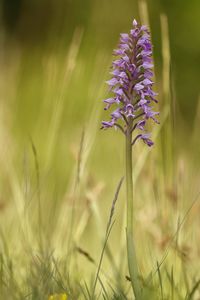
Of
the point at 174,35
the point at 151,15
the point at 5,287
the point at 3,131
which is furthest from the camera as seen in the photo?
the point at 174,35

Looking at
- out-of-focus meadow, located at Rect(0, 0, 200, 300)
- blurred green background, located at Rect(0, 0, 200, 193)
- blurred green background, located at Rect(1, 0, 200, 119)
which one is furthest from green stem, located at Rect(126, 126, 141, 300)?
blurred green background, located at Rect(1, 0, 200, 119)

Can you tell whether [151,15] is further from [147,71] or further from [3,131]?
[147,71]

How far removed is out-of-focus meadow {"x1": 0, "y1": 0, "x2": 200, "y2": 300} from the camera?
2428mm

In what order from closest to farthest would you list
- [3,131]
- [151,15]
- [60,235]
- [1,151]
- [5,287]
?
[5,287] → [60,235] → [1,151] → [3,131] → [151,15]

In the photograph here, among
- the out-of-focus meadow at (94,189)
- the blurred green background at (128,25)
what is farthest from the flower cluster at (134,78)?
the blurred green background at (128,25)

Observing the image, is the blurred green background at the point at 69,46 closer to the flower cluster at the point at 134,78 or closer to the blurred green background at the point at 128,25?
the blurred green background at the point at 128,25

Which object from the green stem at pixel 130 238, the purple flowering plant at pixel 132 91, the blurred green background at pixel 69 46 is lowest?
the green stem at pixel 130 238

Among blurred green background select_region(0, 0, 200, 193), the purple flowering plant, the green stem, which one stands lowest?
the green stem

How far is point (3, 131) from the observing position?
15.0 feet

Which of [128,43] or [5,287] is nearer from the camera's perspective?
[128,43]

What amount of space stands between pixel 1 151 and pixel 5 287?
1735 millimetres

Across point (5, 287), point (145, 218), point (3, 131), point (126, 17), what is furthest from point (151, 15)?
point (5, 287)

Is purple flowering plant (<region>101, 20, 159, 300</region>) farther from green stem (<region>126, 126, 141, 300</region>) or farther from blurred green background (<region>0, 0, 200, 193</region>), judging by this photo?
blurred green background (<region>0, 0, 200, 193</region>)

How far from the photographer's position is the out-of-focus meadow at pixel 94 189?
243cm
